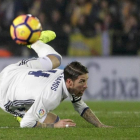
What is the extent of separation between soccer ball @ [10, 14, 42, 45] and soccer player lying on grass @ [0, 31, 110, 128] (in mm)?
276

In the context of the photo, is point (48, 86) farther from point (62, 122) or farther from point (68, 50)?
point (68, 50)

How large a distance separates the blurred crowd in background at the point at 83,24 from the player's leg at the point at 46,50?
337 inches

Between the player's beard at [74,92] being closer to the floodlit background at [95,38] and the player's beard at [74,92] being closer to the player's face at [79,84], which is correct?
the player's face at [79,84]

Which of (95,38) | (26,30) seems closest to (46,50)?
(26,30)

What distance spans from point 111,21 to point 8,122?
9.68 meters

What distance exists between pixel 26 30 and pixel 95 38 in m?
8.95

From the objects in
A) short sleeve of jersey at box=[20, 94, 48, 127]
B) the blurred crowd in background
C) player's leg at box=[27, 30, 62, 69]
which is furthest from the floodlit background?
short sleeve of jersey at box=[20, 94, 48, 127]

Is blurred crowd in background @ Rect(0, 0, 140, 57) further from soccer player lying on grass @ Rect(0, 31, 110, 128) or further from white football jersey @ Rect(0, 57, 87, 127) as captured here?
white football jersey @ Rect(0, 57, 87, 127)

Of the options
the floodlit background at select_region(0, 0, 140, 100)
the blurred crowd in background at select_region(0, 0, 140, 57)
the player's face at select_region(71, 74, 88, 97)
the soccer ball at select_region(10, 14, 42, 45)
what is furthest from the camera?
the blurred crowd in background at select_region(0, 0, 140, 57)

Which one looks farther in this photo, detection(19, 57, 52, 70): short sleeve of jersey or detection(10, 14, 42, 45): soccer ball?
detection(10, 14, 42, 45): soccer ball

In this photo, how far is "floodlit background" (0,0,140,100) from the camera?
17516 mm

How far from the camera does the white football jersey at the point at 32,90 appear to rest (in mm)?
7914

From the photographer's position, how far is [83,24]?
61.1 feet

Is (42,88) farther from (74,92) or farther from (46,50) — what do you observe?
(46,50)
